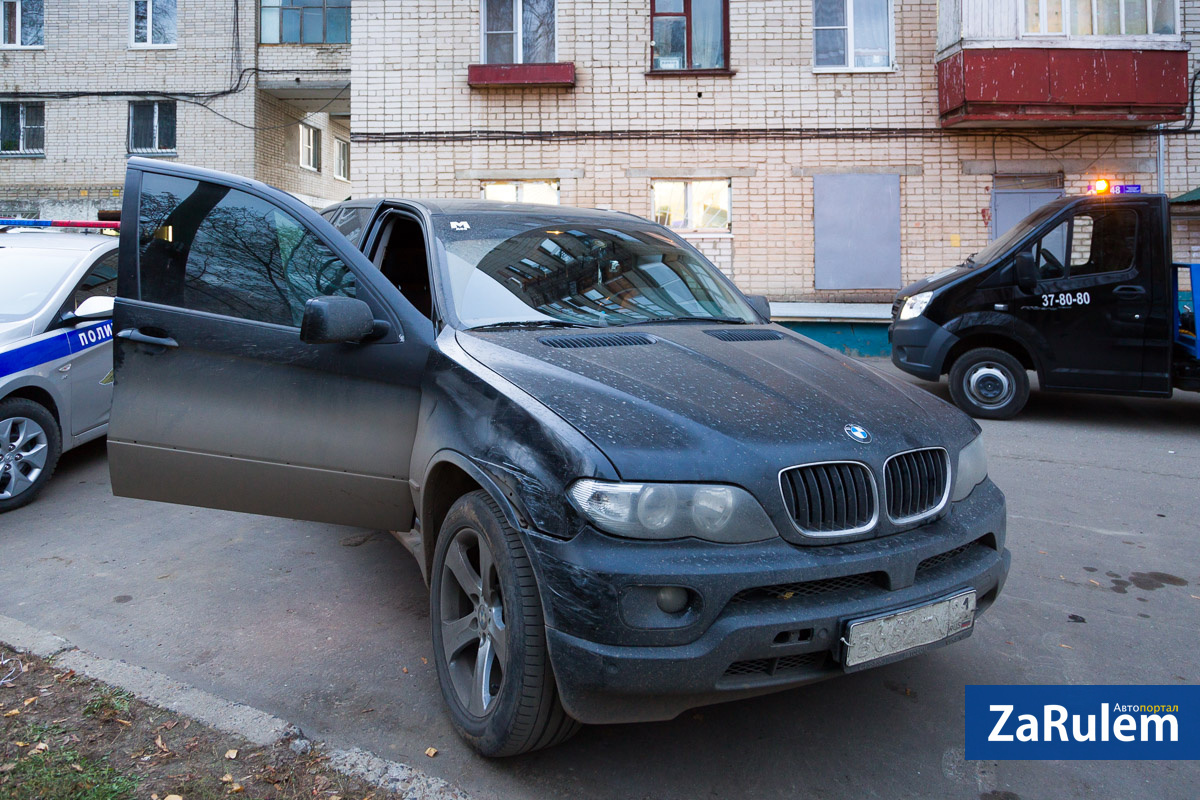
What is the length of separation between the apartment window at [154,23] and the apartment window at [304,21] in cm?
210

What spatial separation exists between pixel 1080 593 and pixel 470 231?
10.5 ft

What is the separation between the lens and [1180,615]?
367cm

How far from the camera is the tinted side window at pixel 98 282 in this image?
5.79 metres

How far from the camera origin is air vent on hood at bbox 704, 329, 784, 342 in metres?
3.23

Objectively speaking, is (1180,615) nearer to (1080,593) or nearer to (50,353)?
(1080,593)

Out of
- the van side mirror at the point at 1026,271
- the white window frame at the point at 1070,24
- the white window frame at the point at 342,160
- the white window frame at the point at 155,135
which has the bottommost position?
the van side mirror at the point at 1026,271

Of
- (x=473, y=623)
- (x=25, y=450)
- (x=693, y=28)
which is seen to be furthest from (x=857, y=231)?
(x=473, y=623)

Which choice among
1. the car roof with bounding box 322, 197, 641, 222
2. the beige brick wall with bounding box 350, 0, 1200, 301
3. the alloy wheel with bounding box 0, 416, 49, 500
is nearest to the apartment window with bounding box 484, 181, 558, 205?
the beige brick wall with bounding box 350, 0, 1200, 301

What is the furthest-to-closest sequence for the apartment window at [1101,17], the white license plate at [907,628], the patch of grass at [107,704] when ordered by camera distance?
the apartment window at [1101,17] → the patch of grass at [107,704] → the white license plate at [907,628]

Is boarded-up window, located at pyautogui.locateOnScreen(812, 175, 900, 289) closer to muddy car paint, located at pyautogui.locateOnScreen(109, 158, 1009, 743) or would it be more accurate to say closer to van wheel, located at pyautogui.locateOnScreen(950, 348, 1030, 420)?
van wheel, located at pyautogui.locateOnScreen(950, 348, 1030, 420)

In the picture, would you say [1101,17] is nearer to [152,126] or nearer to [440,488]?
[440,488]

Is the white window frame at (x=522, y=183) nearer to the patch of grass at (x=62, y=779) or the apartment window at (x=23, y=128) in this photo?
the patch of grass at (x=62, y=779)

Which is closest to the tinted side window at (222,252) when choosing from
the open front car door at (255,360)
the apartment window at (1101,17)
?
the open front car door at (255,360)

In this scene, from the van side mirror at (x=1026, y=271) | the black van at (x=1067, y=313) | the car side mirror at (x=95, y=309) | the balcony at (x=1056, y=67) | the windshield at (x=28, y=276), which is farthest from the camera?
the balcony at (x=1056, y=67)
